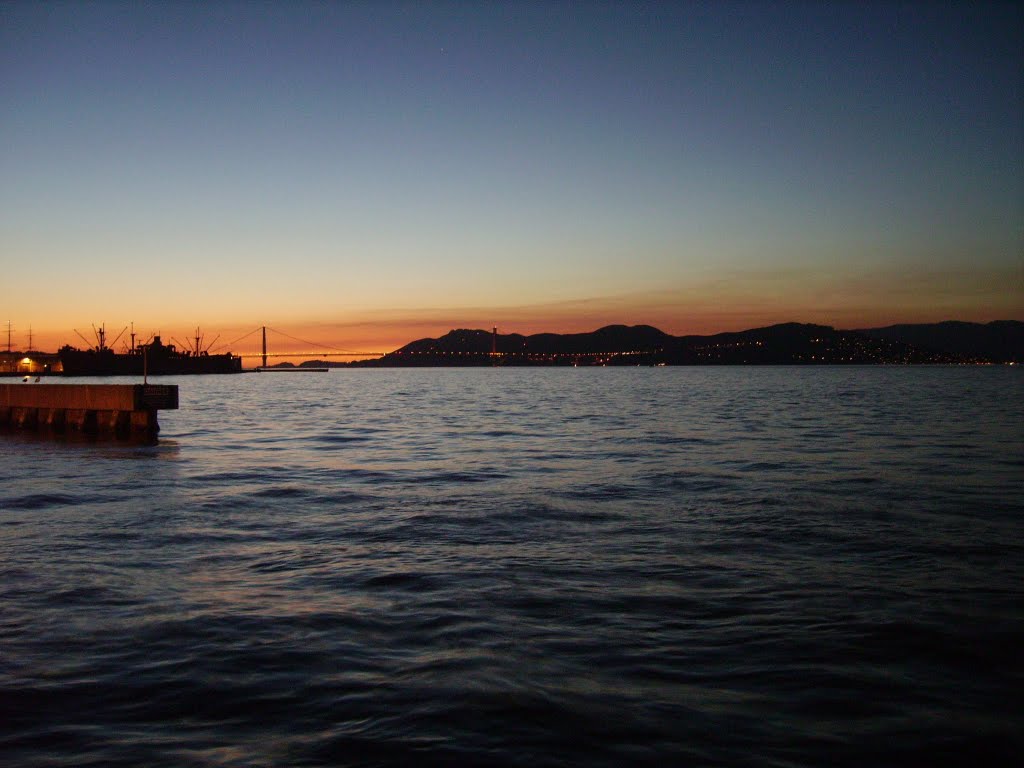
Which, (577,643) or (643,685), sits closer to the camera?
(643,685)

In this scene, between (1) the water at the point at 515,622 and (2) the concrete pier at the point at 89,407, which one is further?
(2) the concrete pier at the point at 89,407

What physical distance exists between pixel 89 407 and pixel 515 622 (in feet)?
106

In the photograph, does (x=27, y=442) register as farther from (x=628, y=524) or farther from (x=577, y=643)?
(x=577, y=643)

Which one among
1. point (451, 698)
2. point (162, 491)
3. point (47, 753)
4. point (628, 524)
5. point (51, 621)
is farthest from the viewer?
point (162, 491)

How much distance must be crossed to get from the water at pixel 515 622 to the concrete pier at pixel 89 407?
43.4ft

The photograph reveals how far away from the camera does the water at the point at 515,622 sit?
5.82m

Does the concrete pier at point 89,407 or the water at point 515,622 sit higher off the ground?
the concrete pier at point 89,407

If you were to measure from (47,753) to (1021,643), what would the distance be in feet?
27.9

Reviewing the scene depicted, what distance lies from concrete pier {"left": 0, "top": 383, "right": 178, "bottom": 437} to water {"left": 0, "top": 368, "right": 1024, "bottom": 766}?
1322 cm

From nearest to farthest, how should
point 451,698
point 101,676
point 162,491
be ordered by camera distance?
point 451,698 < point 101,676 < point 162,491

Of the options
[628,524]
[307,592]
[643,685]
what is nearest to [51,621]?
[307,592]

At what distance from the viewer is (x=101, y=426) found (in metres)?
34.6

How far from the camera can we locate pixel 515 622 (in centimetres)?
845

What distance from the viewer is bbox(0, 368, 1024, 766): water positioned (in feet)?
19.1
